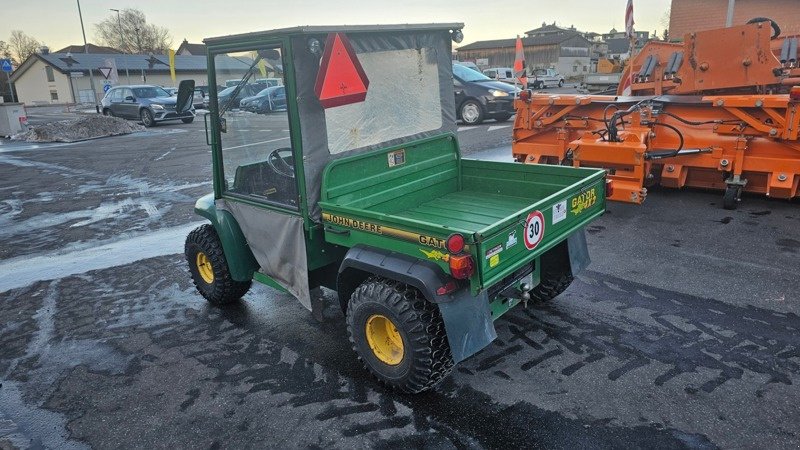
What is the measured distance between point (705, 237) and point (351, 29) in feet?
14.4

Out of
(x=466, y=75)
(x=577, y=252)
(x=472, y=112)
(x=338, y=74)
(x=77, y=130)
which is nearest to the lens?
(x=338, y=74)

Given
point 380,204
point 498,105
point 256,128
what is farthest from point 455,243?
point 498,105

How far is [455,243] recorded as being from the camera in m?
2.74

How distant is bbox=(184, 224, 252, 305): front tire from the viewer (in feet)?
14.6

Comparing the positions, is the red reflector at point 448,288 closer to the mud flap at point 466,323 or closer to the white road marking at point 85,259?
the mud flap at point 466,323

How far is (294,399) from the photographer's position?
331 cm

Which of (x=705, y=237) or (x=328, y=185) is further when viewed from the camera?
(x=705, y=237)

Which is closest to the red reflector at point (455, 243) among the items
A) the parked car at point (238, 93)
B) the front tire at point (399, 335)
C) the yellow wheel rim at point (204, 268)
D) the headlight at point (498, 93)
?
the front tire at point (399, 335)

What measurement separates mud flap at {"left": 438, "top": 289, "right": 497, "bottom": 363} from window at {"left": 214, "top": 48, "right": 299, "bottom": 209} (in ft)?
4.20

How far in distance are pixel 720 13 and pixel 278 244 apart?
27.8m

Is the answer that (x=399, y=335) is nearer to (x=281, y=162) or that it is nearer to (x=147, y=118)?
(x=281, y=162)

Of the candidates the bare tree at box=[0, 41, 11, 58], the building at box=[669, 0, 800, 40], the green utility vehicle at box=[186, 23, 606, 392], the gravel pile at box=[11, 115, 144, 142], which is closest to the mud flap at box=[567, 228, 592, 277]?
the green utility vehicle at box=[186, 23, 606, 392]

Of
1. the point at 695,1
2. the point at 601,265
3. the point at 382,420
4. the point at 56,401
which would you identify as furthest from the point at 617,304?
the point at 695,1

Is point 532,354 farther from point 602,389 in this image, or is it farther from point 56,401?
point 56,401
